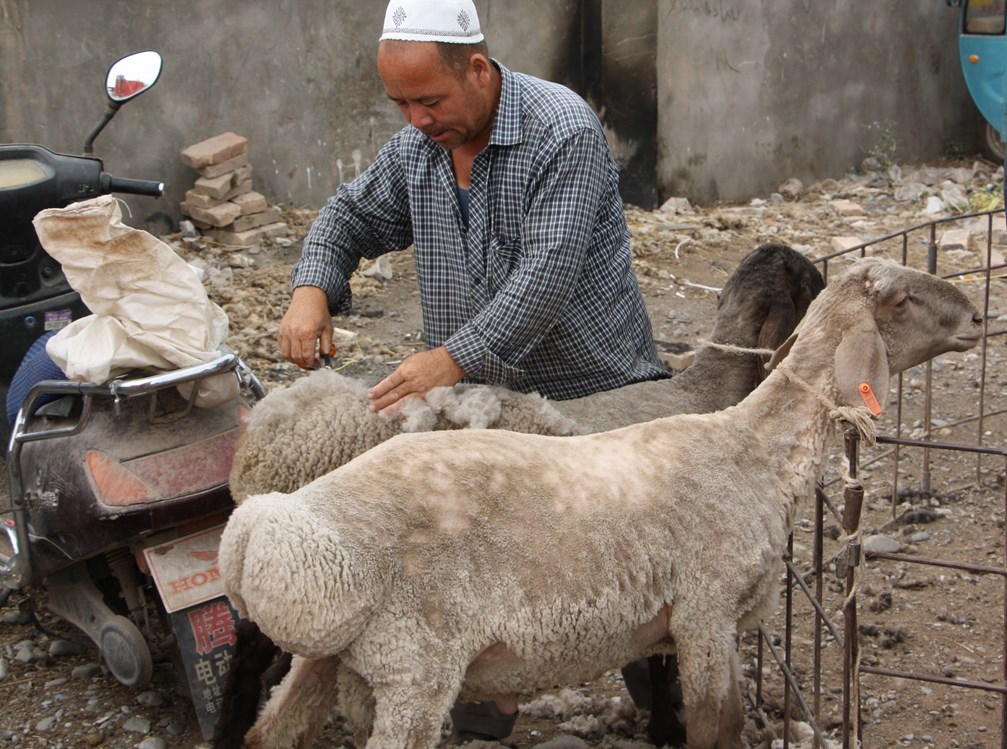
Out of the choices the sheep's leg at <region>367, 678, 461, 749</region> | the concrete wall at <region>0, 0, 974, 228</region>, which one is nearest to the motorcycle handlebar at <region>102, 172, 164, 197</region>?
the sheep's leg at <region>367, 678, 461, 749</region>

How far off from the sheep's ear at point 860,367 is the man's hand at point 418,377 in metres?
1.04

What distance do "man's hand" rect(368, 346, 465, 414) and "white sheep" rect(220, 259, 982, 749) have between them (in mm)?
359

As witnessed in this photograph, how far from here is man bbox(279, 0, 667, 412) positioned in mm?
3168

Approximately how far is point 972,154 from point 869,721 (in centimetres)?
1100

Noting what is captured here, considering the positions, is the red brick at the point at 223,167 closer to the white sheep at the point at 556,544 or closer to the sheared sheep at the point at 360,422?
the sheared sheep at the point at 360,422

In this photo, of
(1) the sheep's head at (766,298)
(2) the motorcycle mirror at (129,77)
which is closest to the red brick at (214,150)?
(2) the motorcycle mirror at (129,77)

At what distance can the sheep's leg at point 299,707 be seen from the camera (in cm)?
290

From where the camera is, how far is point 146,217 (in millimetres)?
8258

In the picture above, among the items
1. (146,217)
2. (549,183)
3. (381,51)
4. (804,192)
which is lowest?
(804,192)

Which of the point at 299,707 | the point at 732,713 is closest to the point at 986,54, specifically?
the point at 732,713

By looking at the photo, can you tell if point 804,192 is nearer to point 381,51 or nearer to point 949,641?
point 949,641

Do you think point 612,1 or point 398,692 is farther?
point 612,1

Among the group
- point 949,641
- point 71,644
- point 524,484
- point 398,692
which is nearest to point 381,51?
point 524,484

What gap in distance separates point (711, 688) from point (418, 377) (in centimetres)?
113
